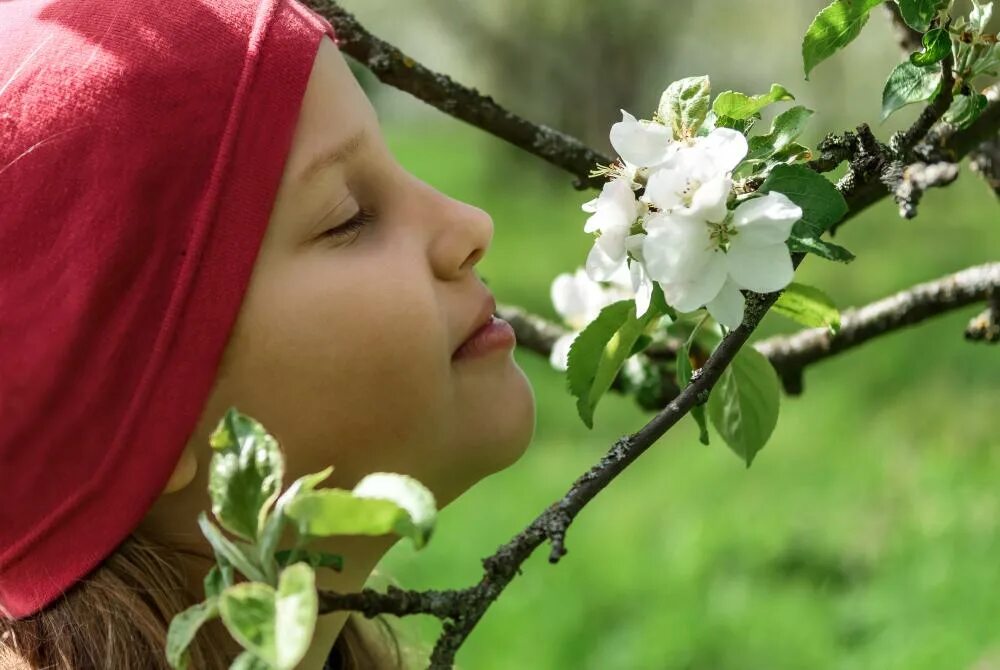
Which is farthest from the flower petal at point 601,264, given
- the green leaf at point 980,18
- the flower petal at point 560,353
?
the flower petal at point 560,353

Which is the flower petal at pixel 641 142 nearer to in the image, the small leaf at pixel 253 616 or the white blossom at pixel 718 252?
the white blossom at pixel 718 252

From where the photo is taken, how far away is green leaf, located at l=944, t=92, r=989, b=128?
36.2 inches

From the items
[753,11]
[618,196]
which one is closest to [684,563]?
[618,196]

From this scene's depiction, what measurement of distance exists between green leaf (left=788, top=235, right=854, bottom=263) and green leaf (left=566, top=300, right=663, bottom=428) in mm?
180

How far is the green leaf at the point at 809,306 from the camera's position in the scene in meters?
1.03

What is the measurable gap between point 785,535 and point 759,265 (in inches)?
95.0

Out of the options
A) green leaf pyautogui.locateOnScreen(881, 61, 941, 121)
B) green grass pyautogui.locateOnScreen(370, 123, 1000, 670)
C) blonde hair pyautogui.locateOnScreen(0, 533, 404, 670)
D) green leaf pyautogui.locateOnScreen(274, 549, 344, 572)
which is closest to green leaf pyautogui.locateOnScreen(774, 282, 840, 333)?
green leaf pyautogui.locateOnScreen(881, 61, 941, 121)

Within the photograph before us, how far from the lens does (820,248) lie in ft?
2.62

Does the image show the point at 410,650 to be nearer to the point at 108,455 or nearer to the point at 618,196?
the point at 108,455

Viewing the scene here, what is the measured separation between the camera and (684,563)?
3.01 m

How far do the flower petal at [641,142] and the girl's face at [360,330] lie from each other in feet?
1.01

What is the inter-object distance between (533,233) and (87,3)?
5193 mm

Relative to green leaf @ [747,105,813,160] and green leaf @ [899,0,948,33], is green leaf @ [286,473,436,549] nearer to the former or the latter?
green leaf @ [747,105,813,160]

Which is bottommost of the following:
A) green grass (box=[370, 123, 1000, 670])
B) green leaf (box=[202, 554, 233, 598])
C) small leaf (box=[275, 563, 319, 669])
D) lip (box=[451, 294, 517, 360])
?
green grass (box=[370, 123, 1000, 670])
